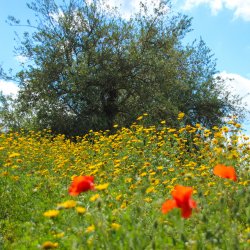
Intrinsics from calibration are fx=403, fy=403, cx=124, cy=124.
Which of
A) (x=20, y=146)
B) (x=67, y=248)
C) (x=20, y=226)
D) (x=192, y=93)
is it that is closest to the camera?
(x=67, y=248)

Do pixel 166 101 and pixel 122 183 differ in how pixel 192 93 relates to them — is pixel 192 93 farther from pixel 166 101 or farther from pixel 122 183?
pixel 122 183

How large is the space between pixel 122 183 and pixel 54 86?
12.1 m

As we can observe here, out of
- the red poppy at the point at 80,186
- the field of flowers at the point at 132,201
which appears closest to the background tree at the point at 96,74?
the field of flowers at the point at 132,201

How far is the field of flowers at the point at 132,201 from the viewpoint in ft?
10.9

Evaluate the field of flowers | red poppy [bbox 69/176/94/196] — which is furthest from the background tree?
red poppy [bbox 69/176/94/196]

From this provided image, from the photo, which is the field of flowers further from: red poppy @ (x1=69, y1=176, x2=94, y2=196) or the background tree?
the background tree

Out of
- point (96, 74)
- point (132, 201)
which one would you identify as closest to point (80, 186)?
point (132, 201)

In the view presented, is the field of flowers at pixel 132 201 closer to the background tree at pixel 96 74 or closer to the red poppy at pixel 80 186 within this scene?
the red poppy at pixel 80 186

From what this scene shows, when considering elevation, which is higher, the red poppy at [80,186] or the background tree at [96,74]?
the background tree at [96,74]

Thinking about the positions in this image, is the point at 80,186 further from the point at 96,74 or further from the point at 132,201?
the point at 96,74

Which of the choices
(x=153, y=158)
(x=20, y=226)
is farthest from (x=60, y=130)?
(x=20, y=226)

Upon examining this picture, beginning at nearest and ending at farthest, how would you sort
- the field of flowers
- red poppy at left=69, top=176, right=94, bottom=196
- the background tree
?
red poppy at left=69, top=176, right=94, bottom=196
the field of flowers
the background tree

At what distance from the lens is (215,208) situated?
526cm

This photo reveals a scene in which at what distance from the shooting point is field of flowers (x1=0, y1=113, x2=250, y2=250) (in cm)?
333
